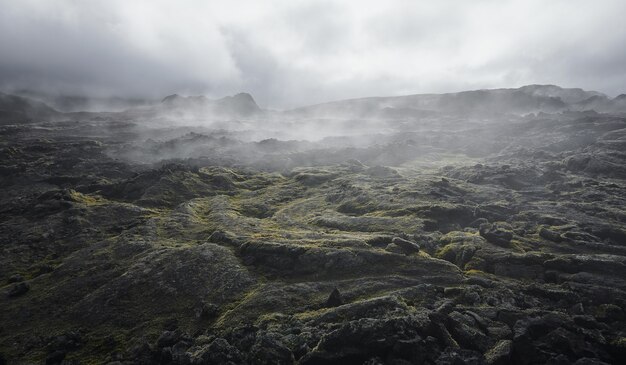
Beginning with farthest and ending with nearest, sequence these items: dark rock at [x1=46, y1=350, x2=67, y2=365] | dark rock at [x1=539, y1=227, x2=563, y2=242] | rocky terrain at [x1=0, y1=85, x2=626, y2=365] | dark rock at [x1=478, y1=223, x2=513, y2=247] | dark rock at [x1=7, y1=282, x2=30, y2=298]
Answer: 1. dark rock at [x1=539, y1=227, x2=563, y2=242]
2. dark rock at [x1=478, y1=223, x2=513, y2=247]
3. dark rock at [x1=7, y1=282, x2=30, y2=298]
4. dark rock at [x1=46, y1=350, x2=67, y2=365]
5. rocky terrain at [x1=0, y1=85, x2=626, y2=365]

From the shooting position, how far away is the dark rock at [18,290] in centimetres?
6300

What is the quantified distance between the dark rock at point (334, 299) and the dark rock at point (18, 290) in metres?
49.2

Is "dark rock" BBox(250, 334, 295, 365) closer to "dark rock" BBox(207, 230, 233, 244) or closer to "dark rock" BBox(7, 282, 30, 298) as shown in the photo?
"dark rock" BBox(207, 230, 233, 244)

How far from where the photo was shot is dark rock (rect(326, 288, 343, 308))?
173 feet

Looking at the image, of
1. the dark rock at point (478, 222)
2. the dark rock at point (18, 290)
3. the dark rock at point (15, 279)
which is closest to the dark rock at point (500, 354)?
the dark rock at point (478, 222)

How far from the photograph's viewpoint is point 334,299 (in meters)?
53.0

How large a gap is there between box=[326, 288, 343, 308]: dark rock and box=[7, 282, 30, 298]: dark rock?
49226mm

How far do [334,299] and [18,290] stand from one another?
50575 millimetres

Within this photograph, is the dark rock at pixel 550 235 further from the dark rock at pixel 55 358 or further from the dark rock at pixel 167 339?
the dark rock at pixel 55 358

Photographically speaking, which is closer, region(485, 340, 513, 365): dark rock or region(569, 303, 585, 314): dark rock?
region(485, 340, 513, 365): dark rock

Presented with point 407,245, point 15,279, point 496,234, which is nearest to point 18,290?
point 15,279

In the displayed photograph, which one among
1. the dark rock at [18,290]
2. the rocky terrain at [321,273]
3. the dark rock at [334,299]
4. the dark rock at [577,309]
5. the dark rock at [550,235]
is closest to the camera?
the rocky terrain at [321,273]

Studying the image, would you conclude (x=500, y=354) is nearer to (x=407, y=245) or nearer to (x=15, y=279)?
(x=407, y=245)

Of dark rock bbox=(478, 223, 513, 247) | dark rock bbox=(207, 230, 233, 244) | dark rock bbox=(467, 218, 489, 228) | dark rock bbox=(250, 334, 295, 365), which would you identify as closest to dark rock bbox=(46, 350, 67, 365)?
dark rock bbox=(250, 334, 295, 365)
